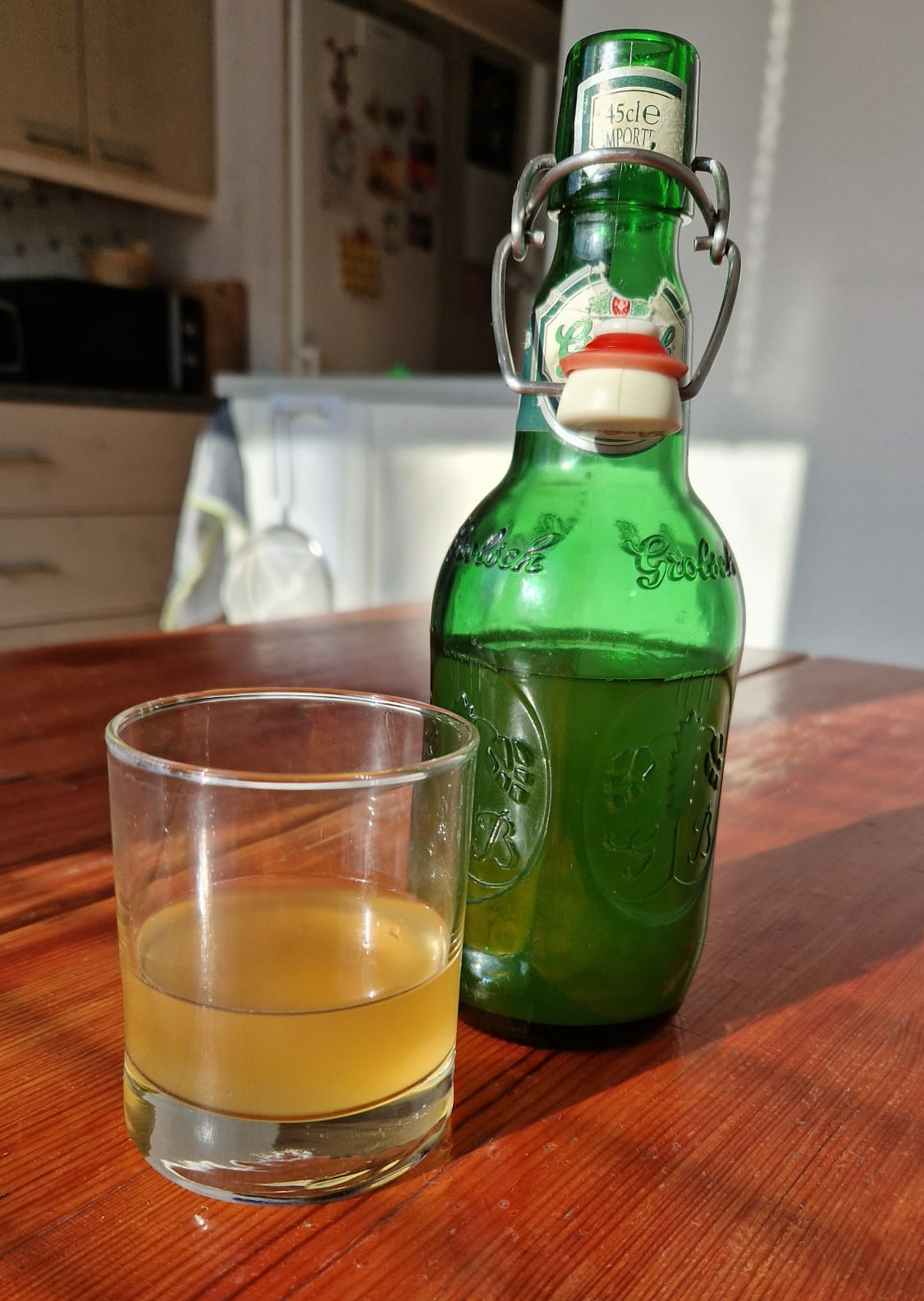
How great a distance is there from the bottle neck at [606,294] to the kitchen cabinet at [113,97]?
2.47m

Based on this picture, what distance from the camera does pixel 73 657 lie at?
83cm

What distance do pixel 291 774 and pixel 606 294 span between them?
0.17 meters

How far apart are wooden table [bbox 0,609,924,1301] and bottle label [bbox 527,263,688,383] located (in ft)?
0.68

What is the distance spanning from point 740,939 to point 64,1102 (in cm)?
25

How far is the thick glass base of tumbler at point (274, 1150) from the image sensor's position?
0.24m

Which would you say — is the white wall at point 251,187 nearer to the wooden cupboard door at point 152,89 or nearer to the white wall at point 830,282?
the wooden cupboard door at point 152,89

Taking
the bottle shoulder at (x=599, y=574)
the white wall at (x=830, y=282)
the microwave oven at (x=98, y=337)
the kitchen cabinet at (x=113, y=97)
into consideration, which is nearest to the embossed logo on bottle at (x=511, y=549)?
the bottle shoulder at (x=599, y=574)

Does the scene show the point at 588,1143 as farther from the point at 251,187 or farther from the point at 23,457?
the point at 251,187

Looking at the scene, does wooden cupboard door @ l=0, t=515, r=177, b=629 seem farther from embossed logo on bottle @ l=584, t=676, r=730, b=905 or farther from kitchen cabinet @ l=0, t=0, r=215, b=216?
embossed logo on bottle @ l=584, t=676, r=730, b=905

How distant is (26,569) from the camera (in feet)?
7.81

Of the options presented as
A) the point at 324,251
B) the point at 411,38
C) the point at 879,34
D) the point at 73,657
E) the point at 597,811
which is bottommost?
the point at 73,657

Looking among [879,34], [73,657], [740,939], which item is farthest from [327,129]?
[740,939]

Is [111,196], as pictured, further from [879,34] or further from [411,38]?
[879,34]

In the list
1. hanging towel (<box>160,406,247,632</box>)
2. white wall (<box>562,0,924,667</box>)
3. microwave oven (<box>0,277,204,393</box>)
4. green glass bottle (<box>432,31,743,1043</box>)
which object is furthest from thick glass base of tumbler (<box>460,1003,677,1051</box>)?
microwave oven (<box>0,277,204,393</box>)
